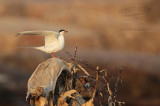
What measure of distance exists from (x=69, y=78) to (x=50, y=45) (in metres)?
0.86

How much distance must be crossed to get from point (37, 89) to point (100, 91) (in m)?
0.95

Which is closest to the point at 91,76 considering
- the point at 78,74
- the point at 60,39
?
the point at 78,74

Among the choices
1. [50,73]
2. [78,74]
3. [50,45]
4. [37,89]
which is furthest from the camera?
[50,45]

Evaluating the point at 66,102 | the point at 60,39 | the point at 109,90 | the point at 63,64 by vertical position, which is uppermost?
the point at 60,39

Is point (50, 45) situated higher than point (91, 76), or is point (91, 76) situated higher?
point (50, 45)

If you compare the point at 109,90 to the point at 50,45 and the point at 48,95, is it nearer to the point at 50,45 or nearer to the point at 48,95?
the point at 48,95

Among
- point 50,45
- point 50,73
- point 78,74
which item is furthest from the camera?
point 50,45

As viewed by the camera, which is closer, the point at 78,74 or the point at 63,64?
the point at 63,64

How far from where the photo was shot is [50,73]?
416 centimetres

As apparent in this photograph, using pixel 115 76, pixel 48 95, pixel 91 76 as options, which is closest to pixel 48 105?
pixel 48 95

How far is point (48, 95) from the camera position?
3.95m

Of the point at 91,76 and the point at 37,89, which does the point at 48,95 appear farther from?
the point at 91,76

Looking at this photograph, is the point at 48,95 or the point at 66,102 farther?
the point at 66,102

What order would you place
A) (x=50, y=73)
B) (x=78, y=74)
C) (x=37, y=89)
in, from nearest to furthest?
(x=37, y=89) < (x=50, y=73) < (x=78, y=74)
